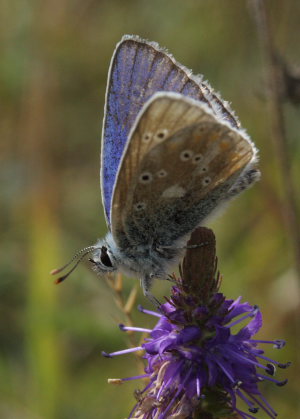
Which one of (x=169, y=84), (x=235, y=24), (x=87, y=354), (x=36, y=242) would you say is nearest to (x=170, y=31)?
(x=235, y=24)

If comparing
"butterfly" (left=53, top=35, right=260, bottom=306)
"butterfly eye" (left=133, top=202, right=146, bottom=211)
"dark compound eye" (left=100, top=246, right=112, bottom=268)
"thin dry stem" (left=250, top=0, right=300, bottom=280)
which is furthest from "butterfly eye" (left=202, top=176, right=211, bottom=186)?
"thin dry stem" (left=250, top=0, right=300, bottom=280)

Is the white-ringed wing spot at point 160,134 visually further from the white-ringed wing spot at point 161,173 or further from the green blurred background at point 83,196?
the green blurred background at point 83,196

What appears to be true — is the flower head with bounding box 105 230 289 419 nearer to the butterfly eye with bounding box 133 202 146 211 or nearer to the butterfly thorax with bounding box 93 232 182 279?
the butterfly thorax with bounding box 93 232 182 279

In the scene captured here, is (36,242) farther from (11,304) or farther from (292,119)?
(292,119)

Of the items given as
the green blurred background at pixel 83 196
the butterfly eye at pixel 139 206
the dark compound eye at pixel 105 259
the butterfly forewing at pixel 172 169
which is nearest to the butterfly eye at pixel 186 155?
the butterfly forewing at pixel 172 169

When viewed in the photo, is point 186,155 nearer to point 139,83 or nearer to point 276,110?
point 139,83

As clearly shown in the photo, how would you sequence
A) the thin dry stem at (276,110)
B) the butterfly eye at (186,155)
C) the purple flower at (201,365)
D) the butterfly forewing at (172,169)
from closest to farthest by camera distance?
the purple flower at (201,365) < the butterfly forewing at (172,169) < the butterfly eye at (186,155) < the thin dry stem at (276,110)
